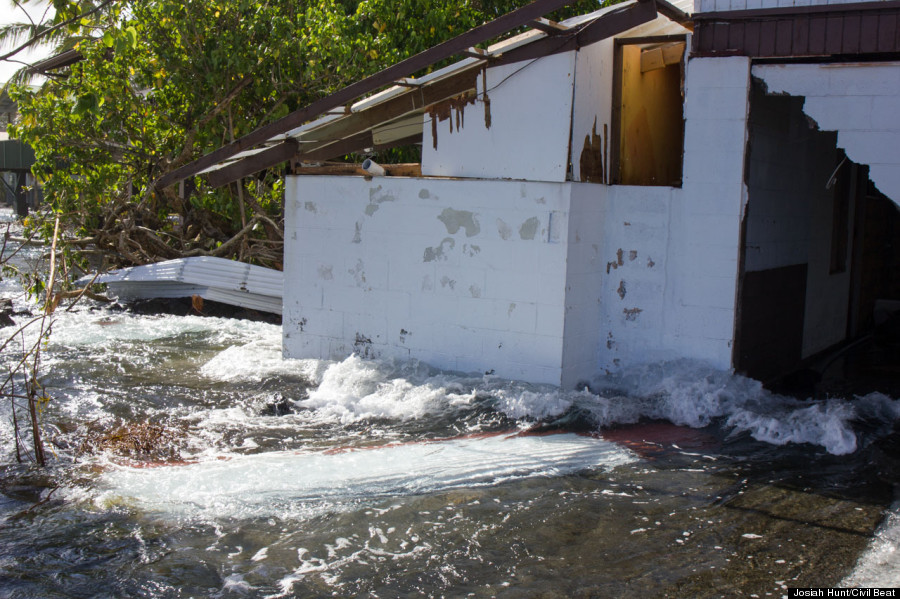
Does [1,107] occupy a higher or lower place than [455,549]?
higher

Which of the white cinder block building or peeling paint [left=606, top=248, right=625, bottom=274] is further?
peeling paint [left=606, top=248, right=625, bottom=274]

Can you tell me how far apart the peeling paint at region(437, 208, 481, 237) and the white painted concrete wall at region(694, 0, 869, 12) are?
9.54 ft

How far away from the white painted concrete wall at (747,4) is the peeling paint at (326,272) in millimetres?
4694

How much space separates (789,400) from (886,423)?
88 cm

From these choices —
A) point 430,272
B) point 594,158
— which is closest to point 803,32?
point 594,158

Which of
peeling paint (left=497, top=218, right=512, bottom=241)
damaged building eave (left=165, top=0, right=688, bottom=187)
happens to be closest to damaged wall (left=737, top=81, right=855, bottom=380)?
damaged building eave (left=165, top=0, right=688, bottom=187)

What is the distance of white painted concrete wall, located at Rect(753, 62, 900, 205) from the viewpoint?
270 inches

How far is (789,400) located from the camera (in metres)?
7.82

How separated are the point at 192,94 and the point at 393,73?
730cm

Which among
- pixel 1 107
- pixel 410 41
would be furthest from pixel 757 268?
pixel 1 107

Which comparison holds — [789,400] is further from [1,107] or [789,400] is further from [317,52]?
[1,107]

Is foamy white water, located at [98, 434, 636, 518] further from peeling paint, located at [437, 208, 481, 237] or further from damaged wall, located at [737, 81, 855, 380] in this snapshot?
damaged wall, located at [737, 81, 855, 380]

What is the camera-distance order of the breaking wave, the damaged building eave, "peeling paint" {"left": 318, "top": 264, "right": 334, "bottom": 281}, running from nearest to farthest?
the breaking wave < the damaged building eave < "peeling paint" {"left": 318, "top": 264, "right": 334, "bottom": 281}

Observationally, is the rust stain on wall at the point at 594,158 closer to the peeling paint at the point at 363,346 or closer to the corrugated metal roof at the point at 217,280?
the peeling paint at the point at 363,346
